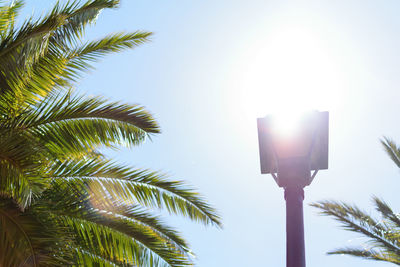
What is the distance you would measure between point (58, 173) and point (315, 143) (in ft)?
17.2

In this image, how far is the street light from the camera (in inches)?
154

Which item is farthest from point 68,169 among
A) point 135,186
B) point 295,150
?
point 295,150

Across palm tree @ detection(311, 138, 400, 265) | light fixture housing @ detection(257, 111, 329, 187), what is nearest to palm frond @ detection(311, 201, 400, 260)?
palm tree @ detection(311, 138, 400, 265)

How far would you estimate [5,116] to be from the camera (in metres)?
7.36

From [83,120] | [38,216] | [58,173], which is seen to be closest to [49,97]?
[83,120]

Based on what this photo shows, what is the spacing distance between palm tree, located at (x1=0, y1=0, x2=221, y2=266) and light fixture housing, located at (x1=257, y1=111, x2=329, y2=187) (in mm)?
3213

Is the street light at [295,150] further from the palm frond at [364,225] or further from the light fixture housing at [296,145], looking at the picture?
the palm frond at [364,225]

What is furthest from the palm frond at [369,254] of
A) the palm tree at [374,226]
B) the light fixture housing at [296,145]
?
the light fixture housing at [296,145]

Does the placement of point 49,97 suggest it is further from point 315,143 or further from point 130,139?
point 315,143

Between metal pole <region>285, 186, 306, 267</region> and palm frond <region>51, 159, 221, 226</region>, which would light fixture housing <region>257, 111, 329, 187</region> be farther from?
palm frond <region>51, 159, 221, 226</region>

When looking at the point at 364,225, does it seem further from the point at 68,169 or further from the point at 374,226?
the point at 68,169

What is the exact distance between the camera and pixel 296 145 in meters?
3.97

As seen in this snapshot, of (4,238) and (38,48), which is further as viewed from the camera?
(4,238)

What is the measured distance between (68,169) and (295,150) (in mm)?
5087
